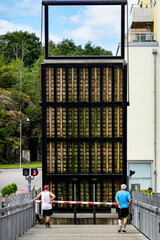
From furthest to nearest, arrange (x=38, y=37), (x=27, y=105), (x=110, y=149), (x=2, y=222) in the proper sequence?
(x=38, y=37), (x=27, y=105), (x=110, y=149), (x=2, y=222)

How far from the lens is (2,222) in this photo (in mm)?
12602

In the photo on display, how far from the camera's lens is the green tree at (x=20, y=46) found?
13000cm

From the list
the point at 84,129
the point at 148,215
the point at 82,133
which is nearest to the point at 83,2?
the point at 84,129

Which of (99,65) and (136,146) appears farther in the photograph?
A: (136,146)

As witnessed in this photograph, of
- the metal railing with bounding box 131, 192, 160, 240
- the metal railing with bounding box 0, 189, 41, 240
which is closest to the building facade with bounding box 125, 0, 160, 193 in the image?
the metal railing with bounding box 131, 192, 160, 240

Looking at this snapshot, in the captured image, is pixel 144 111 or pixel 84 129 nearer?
pixel 84 129

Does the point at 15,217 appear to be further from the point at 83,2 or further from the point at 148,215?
the point at 83,2

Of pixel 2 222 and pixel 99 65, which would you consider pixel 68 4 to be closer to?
pixel 99 65

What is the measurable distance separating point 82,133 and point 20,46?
106958mm

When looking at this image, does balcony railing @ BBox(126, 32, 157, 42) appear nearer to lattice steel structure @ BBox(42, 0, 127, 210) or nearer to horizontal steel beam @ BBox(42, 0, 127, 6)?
horizontal steel beam @ BBox(42, 0, 127, 6)

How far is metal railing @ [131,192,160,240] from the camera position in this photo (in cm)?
1329

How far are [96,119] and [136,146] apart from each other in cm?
1656

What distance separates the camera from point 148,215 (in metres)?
15.1

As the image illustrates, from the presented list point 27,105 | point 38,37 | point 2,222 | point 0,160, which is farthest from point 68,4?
point 38,37
